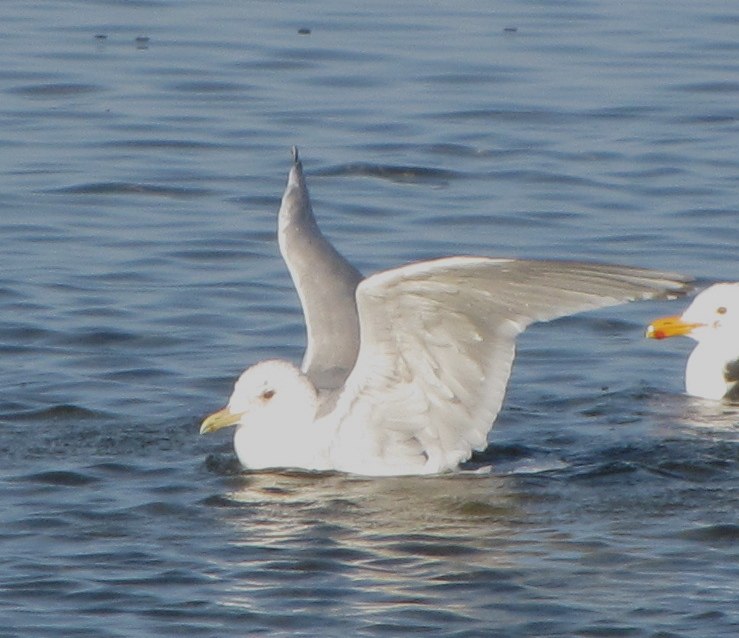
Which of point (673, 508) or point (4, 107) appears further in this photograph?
point (4, 107)

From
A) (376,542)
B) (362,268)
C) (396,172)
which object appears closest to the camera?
(376,542)

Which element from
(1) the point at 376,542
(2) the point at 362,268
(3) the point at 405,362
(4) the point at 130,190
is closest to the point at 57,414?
(3) the point at 405,362

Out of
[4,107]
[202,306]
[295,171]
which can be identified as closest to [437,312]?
[295,171]

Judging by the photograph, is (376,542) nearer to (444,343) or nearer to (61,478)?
(444,343)

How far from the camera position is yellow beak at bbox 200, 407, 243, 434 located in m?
10.0

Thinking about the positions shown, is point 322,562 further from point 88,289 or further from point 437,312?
point 88,289

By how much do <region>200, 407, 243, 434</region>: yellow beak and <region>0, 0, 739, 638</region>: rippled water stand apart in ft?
0.73

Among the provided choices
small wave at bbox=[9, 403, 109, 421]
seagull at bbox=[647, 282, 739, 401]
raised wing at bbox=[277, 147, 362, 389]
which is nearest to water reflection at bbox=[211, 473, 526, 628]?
raised wing at bbox=[277, 147, 362, 389]

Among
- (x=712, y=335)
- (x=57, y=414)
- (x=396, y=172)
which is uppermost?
(x=396, y=172)

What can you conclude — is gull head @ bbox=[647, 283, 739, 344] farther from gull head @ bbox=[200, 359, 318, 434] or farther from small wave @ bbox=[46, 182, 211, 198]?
small wave @ bbox=[46, 182, 211, 198]

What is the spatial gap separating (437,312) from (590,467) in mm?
1299

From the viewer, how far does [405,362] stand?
9633 millimetres

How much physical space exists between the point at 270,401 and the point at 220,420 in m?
0.25

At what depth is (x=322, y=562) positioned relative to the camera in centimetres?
873
